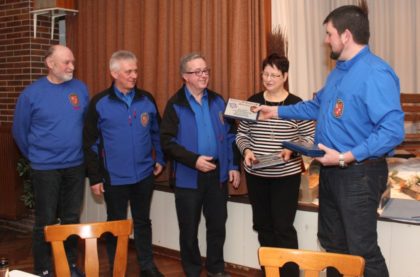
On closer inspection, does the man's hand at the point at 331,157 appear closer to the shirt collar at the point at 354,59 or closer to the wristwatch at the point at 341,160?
the wristwatch at the point at 341,160

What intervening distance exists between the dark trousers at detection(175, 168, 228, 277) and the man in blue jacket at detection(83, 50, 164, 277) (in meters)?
0.32

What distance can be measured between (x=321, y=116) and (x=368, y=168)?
0.32m

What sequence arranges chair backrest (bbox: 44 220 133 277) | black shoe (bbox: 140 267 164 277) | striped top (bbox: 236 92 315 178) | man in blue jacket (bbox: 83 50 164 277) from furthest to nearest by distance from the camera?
black shoe (bbox: 140 267 164 277) → man in blue jacket (bbox: 83 50 164 277) → striped top (bbox: 236 92 315 178) → chair backrest (bbox: 44 220 133 277)

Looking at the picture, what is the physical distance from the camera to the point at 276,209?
9.71ft

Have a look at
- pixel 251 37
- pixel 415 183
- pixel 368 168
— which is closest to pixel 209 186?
pixel 251 37

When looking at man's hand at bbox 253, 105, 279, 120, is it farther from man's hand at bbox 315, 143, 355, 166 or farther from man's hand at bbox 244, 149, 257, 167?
man's hand at bbox 315, 143, 355, 166

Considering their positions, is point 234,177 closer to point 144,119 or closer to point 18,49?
point 144,119

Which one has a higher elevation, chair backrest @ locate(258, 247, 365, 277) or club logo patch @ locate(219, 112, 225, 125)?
club logo patch @ locate(219, 112, 225, 125)

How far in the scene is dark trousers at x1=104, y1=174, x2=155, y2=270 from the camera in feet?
10.6

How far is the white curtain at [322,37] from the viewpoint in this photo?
161 inches

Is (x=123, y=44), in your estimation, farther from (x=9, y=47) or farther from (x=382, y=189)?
(x=382, y=189)

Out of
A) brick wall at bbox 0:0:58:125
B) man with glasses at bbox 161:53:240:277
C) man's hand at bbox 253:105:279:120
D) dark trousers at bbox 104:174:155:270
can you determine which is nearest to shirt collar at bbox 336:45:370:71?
man's hand at bbox 253:105:279:120

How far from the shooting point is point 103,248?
13.7 ft

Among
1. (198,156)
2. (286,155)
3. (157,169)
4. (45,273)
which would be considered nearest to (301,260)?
(286,155)
